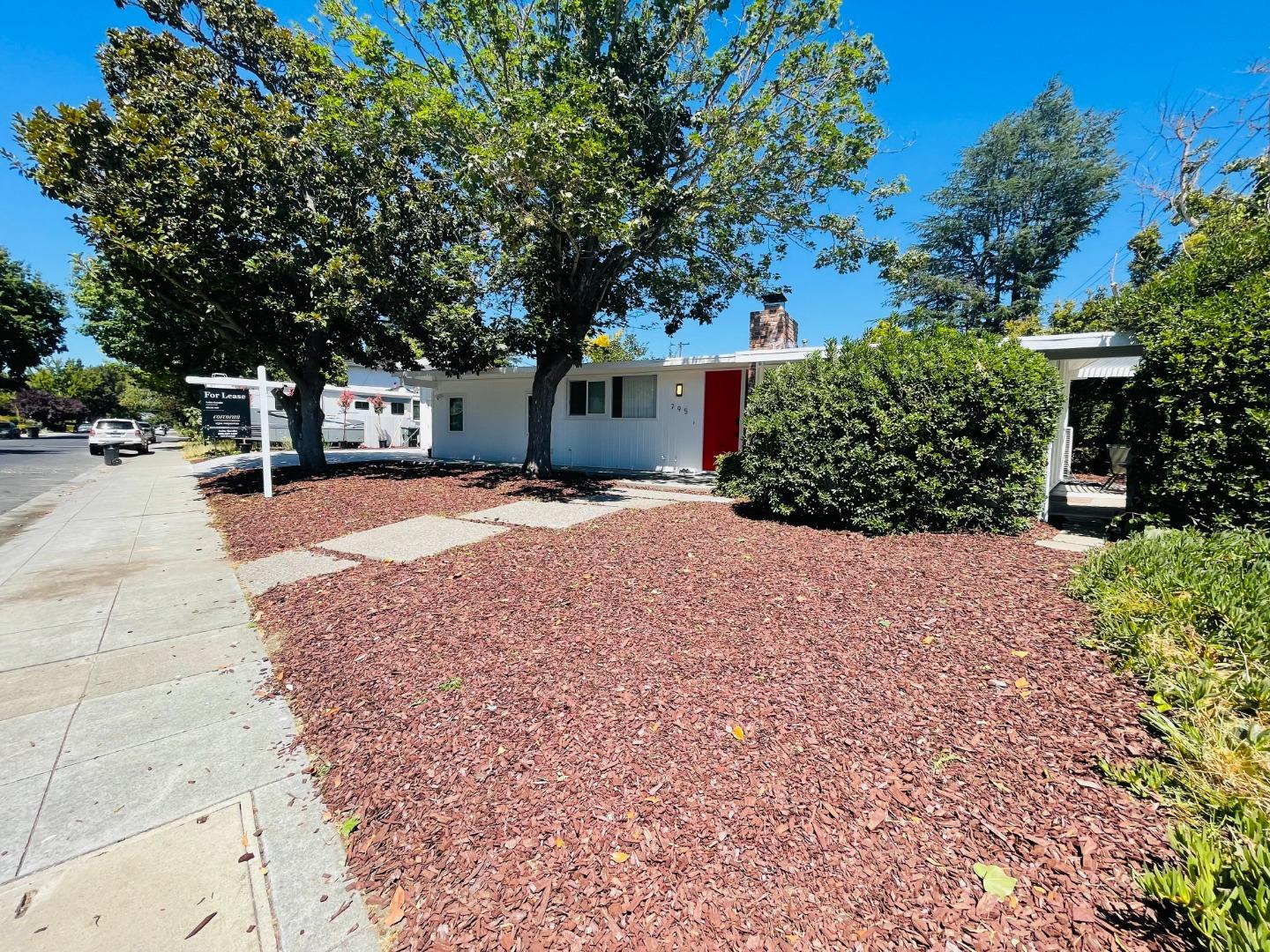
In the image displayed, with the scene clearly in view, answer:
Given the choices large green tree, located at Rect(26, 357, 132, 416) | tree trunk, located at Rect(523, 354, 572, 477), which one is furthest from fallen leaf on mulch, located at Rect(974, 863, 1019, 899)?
large green tree, located at Rect(26, 357, 132, 416)

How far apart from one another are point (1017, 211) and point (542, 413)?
89.9 feet

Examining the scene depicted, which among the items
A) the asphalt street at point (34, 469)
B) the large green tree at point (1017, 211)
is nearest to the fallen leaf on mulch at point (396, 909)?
the asphalt street at point (34, 469)

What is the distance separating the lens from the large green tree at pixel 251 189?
8.59 m

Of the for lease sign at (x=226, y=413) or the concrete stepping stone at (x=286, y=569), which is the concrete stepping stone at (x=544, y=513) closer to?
the concrete stepping stone at (x=286, y=569)

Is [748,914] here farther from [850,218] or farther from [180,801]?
[850,218]

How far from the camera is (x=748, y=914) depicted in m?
1.58

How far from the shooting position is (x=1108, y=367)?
7941 millimetres

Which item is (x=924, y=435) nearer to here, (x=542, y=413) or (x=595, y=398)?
(x=542, y=413)

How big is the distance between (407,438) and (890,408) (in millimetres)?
25763

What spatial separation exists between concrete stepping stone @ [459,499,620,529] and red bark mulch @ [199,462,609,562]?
18.3 inches

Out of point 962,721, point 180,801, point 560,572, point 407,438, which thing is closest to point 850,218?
point 560,572

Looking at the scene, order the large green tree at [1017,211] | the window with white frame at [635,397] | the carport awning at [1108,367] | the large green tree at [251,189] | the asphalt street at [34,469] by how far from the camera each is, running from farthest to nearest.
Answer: the large green tree at [1017,211] < the window with white frame at [635,397] < the asphalt street at [34,469] < the large green tree at [251,189] < the carport awning at [1108,367]

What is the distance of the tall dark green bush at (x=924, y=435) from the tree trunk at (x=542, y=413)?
21.7 ft

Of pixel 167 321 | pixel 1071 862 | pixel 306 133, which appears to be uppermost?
pixel 306 133
